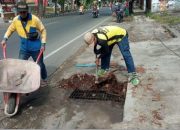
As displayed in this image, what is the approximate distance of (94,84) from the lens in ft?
26.4

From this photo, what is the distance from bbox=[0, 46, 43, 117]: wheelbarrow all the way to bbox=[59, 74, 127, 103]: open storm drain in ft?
3.64

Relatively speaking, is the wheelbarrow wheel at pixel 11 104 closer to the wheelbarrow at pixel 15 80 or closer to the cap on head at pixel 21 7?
the wheelbarrow at pixel 15 80

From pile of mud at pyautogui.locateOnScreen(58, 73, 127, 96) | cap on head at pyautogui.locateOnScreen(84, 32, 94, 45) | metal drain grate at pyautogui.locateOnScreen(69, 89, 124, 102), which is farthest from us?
pile of mud at pyautogui.locateOnScreen(58, 73, 127, 96)

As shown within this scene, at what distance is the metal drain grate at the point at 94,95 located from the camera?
721cm

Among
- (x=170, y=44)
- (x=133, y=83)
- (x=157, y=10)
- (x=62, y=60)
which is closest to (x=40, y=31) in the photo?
(x=133, y=83)

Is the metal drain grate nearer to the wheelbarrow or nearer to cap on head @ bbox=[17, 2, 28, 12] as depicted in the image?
the wheelbarrow

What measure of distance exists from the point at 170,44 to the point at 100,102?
7.30m

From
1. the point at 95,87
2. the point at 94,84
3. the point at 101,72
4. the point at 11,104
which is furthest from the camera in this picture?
the point at 101,72

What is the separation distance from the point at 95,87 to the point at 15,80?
6.30 feet

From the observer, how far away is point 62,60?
1176 centimetres

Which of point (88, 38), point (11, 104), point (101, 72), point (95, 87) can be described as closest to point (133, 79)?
point (95, 87)

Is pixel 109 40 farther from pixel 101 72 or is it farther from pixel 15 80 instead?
pixel 15 80

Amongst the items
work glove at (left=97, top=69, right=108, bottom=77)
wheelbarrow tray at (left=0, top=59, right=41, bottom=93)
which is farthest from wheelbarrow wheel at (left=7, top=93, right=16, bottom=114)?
work glove at (left=97, top=69, right=108, bottom=77)

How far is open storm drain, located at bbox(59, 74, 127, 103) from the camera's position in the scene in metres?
7.35
